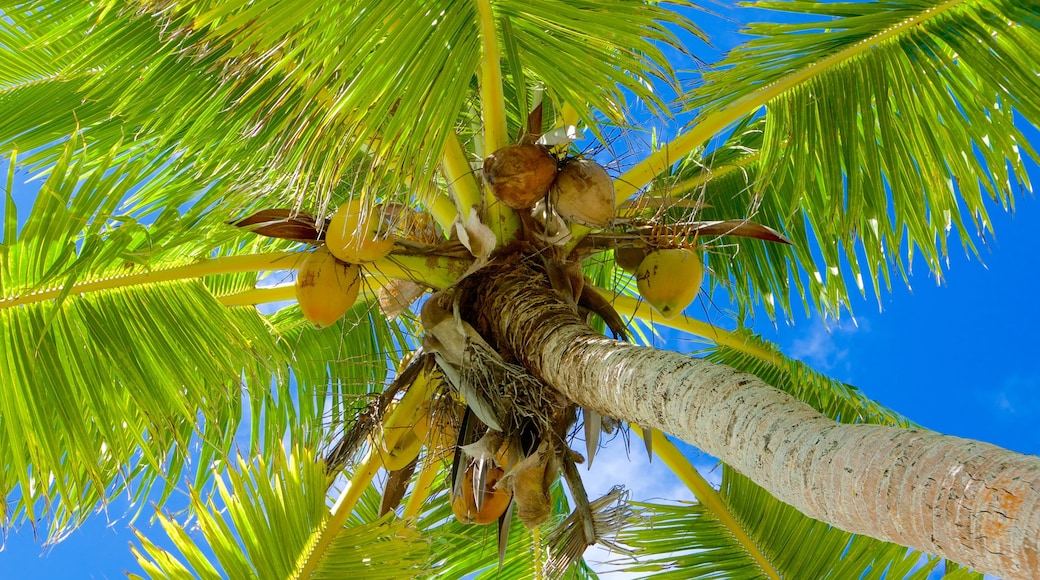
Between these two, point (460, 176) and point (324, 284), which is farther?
point (460, 176)

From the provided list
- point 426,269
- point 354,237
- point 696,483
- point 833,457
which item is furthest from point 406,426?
point 833,457

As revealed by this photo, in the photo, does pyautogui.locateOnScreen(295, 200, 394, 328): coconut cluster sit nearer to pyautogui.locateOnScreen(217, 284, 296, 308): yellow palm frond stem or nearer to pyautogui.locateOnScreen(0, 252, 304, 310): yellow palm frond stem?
pyautogui.locateOnScreen(0, 252, 304, 310): yellow palm frond stem

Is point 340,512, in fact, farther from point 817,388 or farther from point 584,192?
point 817,388

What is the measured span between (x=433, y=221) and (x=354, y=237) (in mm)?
654

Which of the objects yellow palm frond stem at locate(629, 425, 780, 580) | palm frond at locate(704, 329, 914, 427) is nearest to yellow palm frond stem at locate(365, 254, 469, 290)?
yellow palm frond stem at locate(629, 425, 780, 580)

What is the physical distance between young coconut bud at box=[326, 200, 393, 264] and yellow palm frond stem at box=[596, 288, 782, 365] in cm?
97

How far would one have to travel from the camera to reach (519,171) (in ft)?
7.50

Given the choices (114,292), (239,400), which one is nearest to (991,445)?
(114,292)

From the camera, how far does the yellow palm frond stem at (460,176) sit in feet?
9.05

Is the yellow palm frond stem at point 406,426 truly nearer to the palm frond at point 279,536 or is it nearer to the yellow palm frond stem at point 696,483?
the palm frond at point 279,536

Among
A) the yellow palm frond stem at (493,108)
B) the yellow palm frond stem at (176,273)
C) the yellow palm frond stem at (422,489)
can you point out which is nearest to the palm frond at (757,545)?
the yellow palm frond stem at (422,489)

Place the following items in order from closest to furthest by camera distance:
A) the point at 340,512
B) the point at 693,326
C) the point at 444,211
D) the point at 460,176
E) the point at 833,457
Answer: the point at 833,457 < the point at 460,176 < the point at 444,211 < the point at 340,512 < the point at 693,326

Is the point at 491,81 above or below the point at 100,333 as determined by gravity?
above

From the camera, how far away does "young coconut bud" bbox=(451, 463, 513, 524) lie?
2.76m
